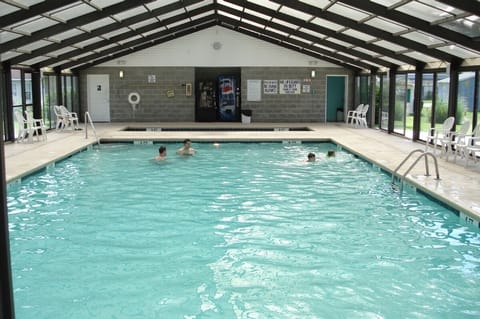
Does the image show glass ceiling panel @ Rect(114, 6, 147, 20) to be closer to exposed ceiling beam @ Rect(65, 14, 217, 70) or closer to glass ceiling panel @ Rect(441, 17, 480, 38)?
exposed ceiling beam @ Rect(65, 14, 217, 70)

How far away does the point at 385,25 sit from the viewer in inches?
420

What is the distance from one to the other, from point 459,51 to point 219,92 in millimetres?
10594

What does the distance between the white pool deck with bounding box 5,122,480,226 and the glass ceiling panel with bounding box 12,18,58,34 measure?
2500 mm

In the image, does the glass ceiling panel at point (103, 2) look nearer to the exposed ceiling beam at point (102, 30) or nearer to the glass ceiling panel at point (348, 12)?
the exposed ceiling beam at point (102, 30)

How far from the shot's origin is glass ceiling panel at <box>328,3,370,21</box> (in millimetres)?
10211

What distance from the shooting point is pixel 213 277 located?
477 centimetres

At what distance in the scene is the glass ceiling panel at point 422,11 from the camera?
841 centimetres

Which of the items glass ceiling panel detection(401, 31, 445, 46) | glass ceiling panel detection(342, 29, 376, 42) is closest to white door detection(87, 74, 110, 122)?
glass ceiling panel detection(342, 29, 376, 42)

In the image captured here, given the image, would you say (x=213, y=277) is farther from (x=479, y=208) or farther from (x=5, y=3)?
(x=5, y=3)

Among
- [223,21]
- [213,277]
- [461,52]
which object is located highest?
[223,21]

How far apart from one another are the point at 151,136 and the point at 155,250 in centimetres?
936

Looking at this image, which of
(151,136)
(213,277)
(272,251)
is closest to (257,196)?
(272,251)

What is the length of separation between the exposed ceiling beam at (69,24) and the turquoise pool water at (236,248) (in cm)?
307

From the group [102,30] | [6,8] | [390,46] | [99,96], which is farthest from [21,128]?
[390,46]
